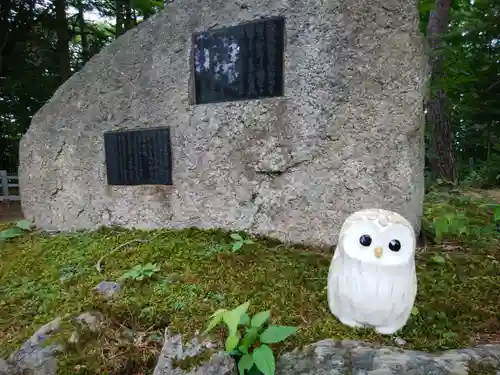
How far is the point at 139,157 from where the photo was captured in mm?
3191

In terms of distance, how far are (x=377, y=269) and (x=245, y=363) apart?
2.27 ft

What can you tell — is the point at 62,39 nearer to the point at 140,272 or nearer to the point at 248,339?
the point at 140,272

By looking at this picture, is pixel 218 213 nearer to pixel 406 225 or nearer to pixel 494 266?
pixel 406 225

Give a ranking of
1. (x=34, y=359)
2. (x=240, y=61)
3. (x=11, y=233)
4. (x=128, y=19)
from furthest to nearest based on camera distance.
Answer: (x=128, y=19) < (x=11, y=233) < (x=240, y=61) < (x=34, y=359)

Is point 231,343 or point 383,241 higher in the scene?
point 383,241

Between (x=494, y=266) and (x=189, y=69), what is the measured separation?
2.67 meters

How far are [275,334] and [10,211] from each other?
30.9 feet

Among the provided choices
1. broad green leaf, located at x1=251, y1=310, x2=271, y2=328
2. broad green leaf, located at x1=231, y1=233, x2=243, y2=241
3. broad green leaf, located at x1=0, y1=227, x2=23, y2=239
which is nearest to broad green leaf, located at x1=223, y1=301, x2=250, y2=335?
broad green leaf, located at x1=251, y1=310, x2=271, y2=328

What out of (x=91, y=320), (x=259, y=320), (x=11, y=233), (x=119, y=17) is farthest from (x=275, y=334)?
(x=119, y=17)

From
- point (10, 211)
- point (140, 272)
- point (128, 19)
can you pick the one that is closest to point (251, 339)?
point (140, 272)

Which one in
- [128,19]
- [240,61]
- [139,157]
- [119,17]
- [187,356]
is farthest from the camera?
[128,19]

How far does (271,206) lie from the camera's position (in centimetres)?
279

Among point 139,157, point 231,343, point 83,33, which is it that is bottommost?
point 231,343

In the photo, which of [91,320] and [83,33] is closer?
[91,320]
